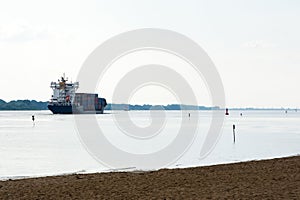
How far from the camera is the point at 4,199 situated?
11617 mm

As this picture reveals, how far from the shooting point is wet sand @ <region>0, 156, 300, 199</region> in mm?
11664

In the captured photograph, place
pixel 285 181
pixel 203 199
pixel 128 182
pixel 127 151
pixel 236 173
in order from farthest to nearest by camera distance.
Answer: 1. pixel 127 151
2. pixel 236 173
3. pixel 128 182
4. pixel 285 181
5. pixel 203 199

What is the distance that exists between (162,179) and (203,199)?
405 centimetres

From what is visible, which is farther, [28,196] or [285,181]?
[285,181]

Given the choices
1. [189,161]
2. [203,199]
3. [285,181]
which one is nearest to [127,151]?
[189,161]

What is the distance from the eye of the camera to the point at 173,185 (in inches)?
528

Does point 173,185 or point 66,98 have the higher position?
point 66,98

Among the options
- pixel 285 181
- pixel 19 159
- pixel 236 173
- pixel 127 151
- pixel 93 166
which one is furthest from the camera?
pixel 127 151

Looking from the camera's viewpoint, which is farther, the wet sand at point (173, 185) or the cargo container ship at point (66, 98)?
the cargo container ship at point (66, 98)

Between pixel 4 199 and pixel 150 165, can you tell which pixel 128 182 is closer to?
pixel 4 199

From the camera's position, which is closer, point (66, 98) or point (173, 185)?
point (173, 185)

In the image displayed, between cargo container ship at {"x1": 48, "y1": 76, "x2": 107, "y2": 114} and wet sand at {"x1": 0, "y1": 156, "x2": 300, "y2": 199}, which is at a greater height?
cargo container ship at {"x1": 48, "y1": 76, "x2": 107, "y2": 114}

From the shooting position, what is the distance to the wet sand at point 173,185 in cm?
1166

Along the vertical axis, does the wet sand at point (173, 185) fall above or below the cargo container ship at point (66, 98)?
below
